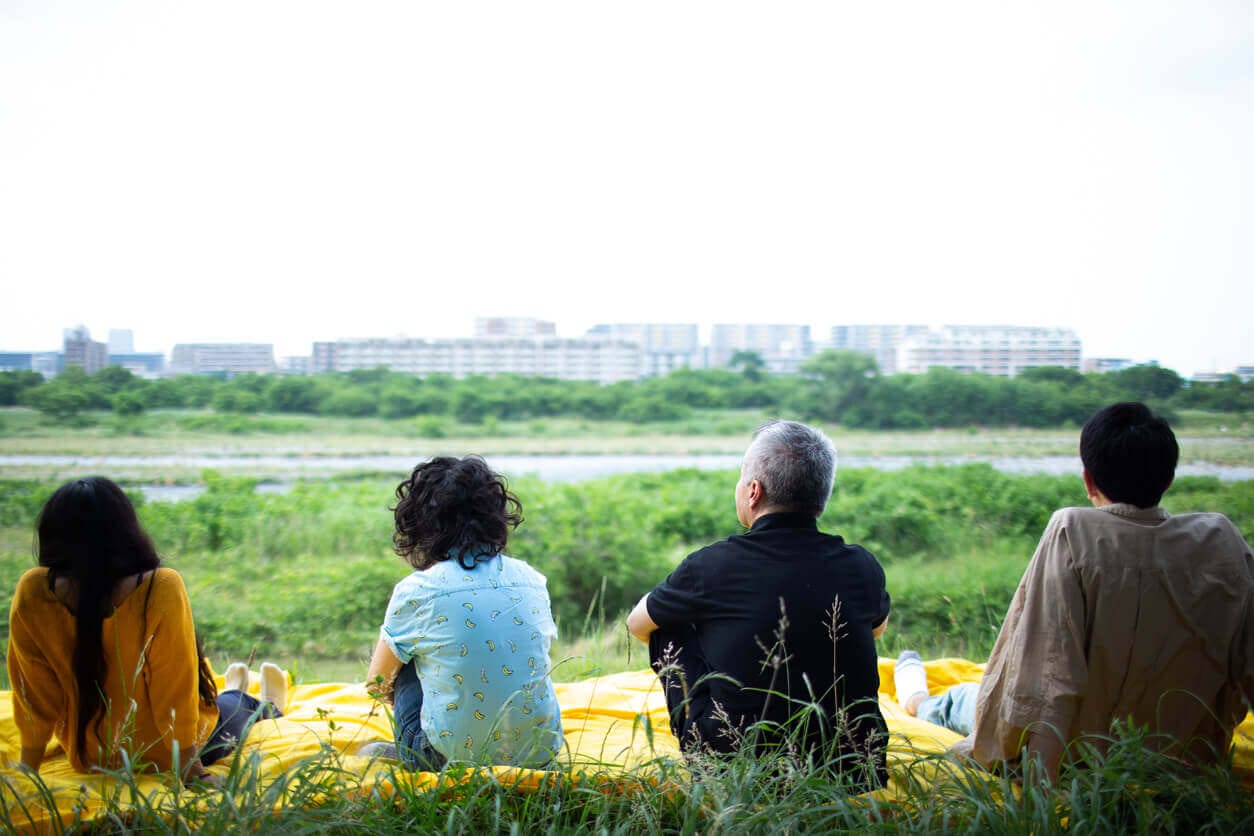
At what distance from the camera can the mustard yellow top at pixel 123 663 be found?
228cm

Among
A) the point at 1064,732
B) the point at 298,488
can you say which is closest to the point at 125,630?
the point at 1064,732

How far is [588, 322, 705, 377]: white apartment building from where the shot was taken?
1227 centimetres

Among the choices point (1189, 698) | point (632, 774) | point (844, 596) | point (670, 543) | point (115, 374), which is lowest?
point (670, 543)

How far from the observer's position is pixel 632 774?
2014 mm

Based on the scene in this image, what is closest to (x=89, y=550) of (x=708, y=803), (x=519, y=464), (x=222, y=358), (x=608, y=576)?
(x=708, y=803)

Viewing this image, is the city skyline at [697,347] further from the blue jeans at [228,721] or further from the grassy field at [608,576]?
the blue jeans at [228,721]

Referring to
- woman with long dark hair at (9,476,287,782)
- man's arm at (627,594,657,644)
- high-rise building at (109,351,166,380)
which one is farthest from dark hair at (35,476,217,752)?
high-rise building at (109,351,166,380)

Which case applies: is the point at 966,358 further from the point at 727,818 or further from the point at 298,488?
the point at 727,818

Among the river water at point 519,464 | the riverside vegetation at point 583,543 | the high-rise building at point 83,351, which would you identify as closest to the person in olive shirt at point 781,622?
the riverside vegetation at point 583,543

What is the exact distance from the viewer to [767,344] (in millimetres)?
11898

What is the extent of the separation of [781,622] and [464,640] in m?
0.84

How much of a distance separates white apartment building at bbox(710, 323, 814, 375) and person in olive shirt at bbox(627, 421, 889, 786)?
30.8 ft

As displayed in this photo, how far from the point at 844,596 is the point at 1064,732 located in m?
0.63

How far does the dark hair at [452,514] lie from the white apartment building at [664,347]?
979 cm
